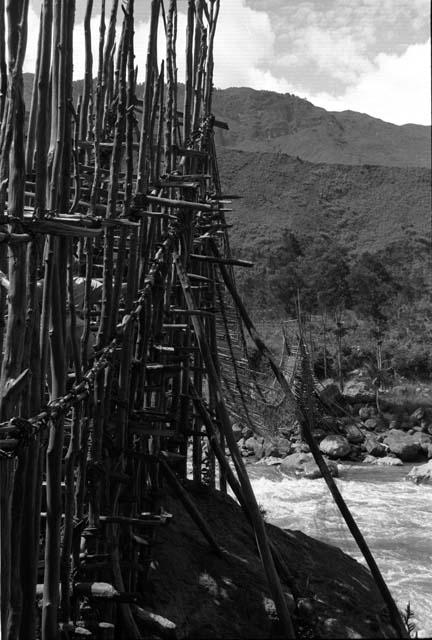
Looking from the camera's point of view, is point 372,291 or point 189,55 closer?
point 189,55

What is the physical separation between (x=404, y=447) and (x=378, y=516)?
5.49m

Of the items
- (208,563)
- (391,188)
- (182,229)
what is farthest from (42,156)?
(391,188)

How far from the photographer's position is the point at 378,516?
32.2 ft

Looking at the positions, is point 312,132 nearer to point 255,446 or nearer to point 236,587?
point 255,446

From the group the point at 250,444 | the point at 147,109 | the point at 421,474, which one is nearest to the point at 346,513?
the point at 147,109

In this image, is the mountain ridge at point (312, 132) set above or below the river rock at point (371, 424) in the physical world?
above

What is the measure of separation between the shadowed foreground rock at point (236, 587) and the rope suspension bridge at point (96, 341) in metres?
0.17

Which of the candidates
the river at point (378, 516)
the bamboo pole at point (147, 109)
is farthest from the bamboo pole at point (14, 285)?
the river at point (378, 516)

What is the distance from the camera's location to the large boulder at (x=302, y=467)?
12.7 m

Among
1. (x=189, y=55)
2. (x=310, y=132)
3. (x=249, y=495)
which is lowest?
(x=249, y=495)

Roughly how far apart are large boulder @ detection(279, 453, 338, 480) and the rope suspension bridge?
7752mm

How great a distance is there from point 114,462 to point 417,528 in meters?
6.93

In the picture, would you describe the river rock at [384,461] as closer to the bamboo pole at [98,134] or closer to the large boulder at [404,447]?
the large boulder at [404,447]

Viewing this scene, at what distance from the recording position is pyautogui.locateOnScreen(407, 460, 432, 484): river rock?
12.4 meters
